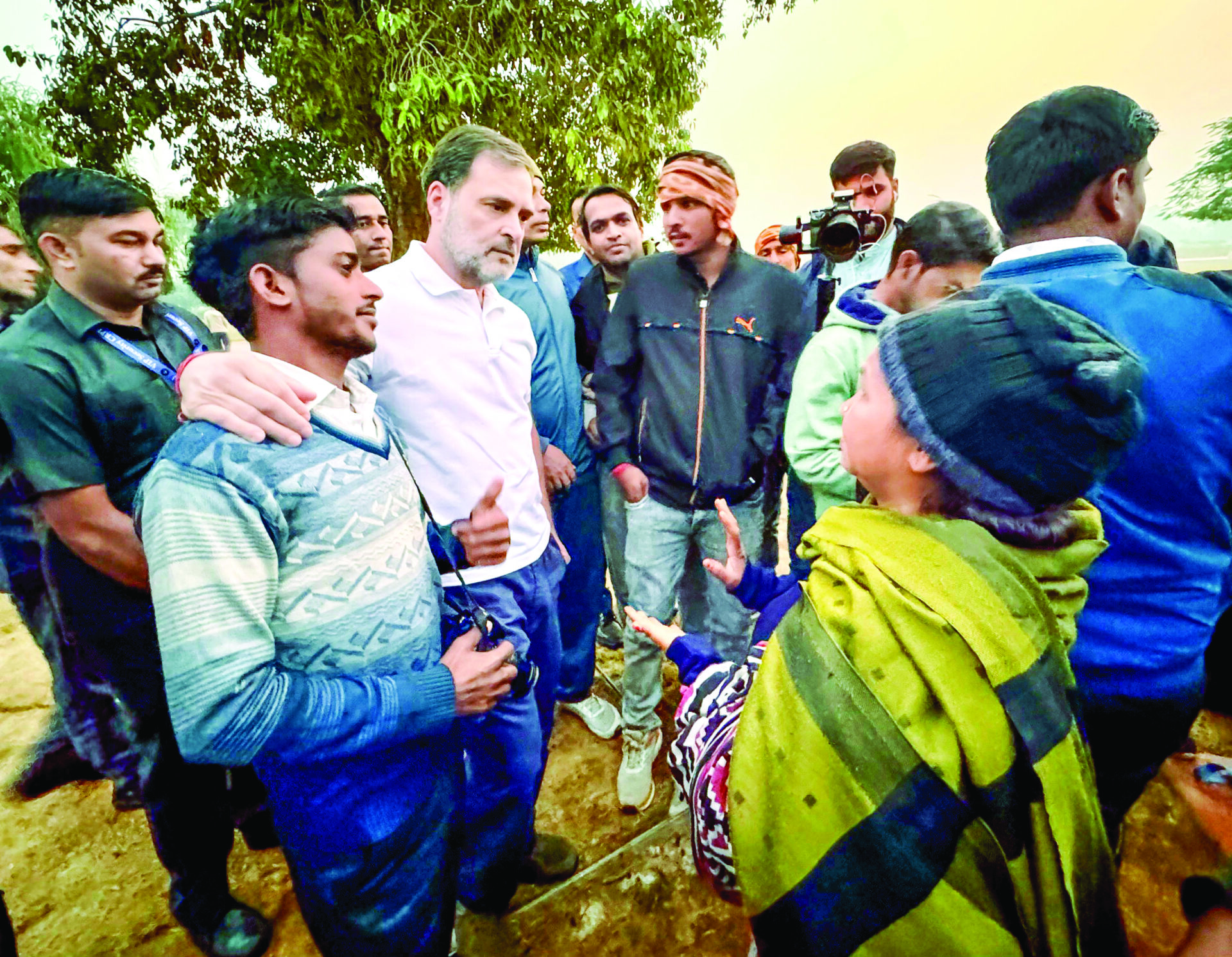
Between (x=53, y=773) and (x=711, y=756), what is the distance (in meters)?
3.01

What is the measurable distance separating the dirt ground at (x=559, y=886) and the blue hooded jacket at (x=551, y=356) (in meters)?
1.45

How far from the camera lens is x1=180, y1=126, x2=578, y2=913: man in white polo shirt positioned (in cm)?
170

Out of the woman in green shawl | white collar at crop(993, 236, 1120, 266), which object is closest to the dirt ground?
the woman in green shawl

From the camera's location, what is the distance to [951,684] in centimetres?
82

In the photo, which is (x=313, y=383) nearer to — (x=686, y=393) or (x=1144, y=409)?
(x=686, y=393)

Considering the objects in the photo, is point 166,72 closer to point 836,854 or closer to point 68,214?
point 68,214

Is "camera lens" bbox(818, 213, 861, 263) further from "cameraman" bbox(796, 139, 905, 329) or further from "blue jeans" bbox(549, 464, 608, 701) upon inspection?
"blue jeans" bbox(549, 464, 608, 701)

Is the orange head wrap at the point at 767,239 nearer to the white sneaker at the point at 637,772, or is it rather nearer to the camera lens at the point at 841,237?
the camera lens at the point at 841,237

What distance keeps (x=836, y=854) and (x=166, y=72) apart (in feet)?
34.0

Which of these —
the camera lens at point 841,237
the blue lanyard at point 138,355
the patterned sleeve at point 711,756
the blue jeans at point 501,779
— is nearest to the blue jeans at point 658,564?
the blue jeans at point 501,779

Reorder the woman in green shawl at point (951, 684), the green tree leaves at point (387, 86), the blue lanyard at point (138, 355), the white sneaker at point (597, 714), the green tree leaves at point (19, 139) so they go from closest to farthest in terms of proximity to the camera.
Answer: the woman in green shawl at point (951, 684) → the blue lanyard at point (138, 355) → the white sneaker at point (597, 714) → the green tree leaves at point (387, 86) → the green tree leaves at point (19, 139)

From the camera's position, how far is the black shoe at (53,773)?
8.06ft

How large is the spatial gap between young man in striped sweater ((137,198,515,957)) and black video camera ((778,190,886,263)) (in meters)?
1.84

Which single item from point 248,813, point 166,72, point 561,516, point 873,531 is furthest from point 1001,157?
point 166,72
